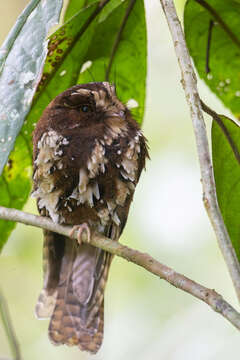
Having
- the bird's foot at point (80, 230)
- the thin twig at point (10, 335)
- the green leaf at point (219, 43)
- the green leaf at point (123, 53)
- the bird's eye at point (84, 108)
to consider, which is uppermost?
the green leaf at point (219, 43)

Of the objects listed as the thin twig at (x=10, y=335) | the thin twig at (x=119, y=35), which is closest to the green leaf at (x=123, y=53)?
the thin twig at (x=119, y=35)

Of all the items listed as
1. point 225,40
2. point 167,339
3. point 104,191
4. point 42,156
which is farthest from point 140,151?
point 167,339

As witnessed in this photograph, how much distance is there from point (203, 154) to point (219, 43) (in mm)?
1221

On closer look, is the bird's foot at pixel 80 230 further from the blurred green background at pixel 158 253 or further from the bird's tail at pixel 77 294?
the blurred green background at pixel 158 253

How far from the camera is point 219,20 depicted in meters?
2.87

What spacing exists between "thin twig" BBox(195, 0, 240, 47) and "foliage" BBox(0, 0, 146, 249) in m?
0.27

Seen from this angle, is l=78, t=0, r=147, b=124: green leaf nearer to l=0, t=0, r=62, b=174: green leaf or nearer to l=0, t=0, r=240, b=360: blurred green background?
l=0, t=0, r=62, b=174: green leaf

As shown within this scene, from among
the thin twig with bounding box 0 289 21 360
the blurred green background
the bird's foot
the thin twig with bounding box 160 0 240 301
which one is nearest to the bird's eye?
the bird's foot

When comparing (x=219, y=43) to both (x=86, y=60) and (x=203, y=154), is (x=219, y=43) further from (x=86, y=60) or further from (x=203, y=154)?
(x=203, y=154)

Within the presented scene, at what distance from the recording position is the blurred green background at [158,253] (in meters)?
5.21

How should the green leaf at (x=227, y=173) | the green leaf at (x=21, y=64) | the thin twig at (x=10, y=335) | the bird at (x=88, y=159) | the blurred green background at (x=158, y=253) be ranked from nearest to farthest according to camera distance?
1. the green leaf at (x=21, y=64)
2. the green leaf at (x=227, y=173)
3. the thin twig at (x=10, y=335)
4. the bird at (x=88, y=159)
5. the blurred green background at (x=158, y=253)

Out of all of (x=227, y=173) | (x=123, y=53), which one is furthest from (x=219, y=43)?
(x=227, y=173)

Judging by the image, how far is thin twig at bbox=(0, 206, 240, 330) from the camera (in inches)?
69.9

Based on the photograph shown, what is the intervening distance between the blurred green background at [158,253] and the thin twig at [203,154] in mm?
3037
